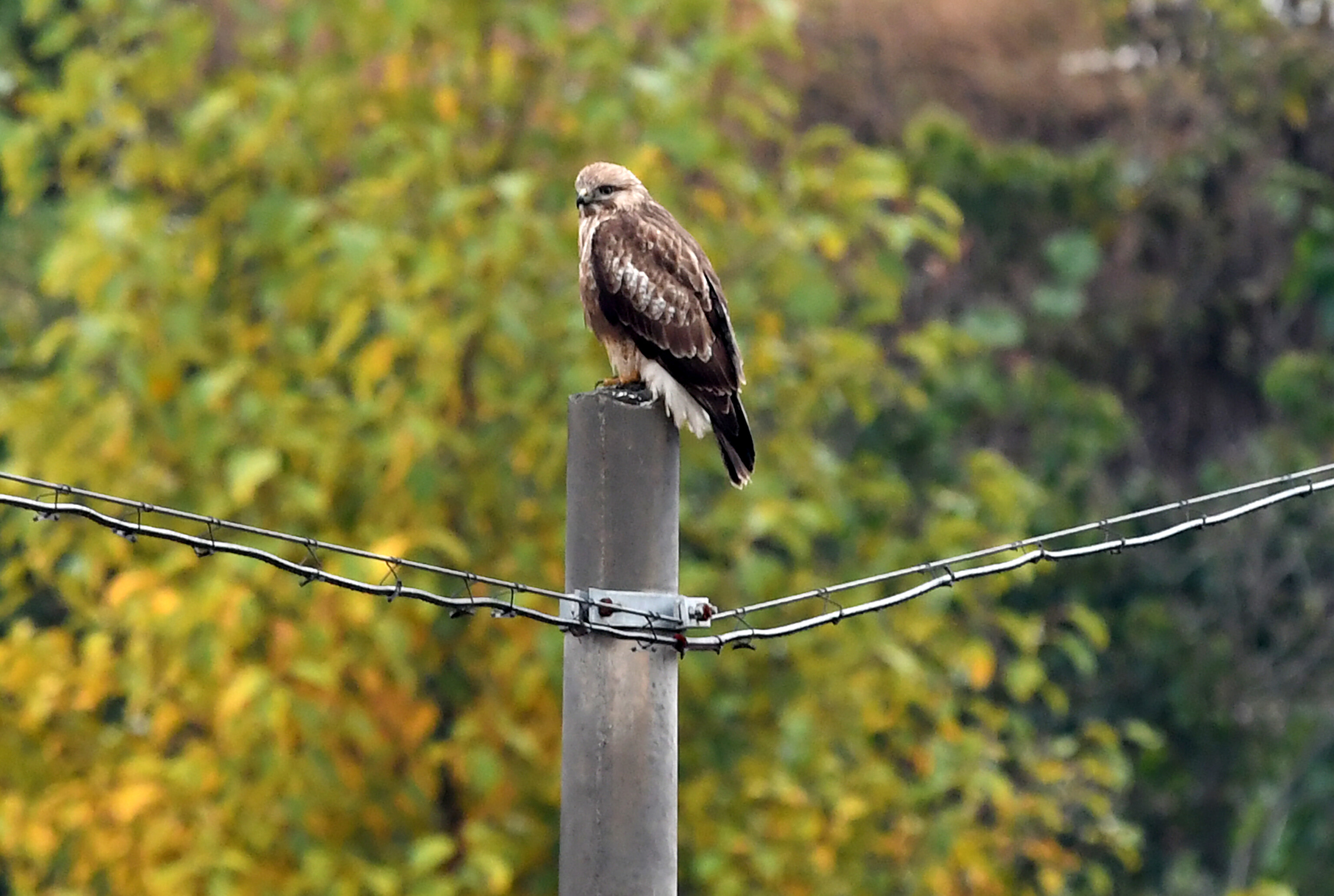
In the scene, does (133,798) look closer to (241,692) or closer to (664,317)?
(241,692)

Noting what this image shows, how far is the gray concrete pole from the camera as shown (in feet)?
13.9

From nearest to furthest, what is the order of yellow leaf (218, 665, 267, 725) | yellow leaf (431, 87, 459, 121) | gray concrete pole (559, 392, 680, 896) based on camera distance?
1. gray concrete pole (559, 392, 680, 896)
2. yellow leaf (218, 665, 267, 725)
3. yellow leaf (431, 87, 459, 121)

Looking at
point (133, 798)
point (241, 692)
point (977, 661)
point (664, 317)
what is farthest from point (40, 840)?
point (977, 661)

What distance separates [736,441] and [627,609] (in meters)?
1.39

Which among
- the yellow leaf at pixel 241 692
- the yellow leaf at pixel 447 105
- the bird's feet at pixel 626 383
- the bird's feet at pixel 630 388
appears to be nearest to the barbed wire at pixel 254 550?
the bird's feet at pixel 630 388

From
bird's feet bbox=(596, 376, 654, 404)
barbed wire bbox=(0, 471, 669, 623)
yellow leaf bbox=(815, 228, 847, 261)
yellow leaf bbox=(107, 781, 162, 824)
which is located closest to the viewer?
barbed wire bbox=(0, 471, 669, 623)

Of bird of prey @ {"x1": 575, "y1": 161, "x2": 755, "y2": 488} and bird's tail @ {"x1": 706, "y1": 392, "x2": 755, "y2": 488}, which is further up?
bird of prey @ {"x1": 575, "y1": 161, "x2": 755, "y2": 488}

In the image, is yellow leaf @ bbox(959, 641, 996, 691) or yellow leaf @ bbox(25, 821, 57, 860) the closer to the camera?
yellow leaf @ bbox(25, 821, 57, 860)

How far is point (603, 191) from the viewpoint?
20.7 ft

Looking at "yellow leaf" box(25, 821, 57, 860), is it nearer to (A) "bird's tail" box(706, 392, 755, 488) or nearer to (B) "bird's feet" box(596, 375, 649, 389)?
(B) "bird's feet" box(596, 375, 649, 389)

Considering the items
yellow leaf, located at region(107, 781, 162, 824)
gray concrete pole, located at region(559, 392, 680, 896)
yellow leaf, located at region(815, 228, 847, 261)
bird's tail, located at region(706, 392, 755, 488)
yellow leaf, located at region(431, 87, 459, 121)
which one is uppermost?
yellow leaf, located at region(431, 87, 459, 121)

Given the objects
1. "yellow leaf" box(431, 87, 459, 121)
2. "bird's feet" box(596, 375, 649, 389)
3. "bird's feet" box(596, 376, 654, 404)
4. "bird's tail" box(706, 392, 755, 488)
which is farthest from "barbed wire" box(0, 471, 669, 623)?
"yellow leaf" box(431, 87, 459, 121)

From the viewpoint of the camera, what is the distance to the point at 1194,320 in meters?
13.7

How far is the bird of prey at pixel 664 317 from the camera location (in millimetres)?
5504
